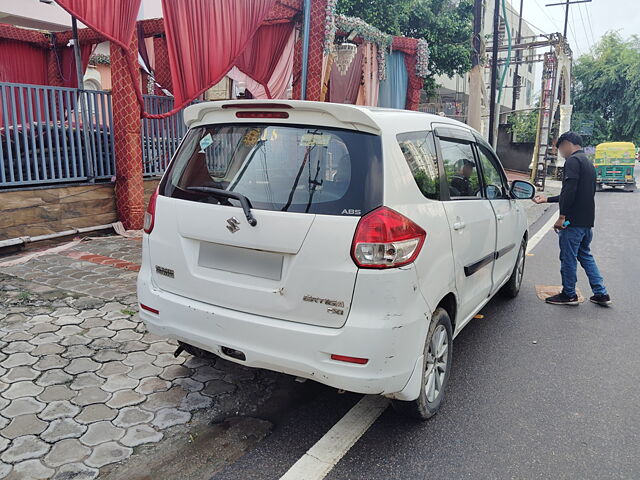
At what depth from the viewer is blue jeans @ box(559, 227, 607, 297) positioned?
17.6 ft

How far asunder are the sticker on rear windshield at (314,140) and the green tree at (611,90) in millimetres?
36836

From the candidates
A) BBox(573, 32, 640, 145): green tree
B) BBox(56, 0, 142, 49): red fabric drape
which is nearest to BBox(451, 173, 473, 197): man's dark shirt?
BBox(56, 0, 142, 49): red fabric drape

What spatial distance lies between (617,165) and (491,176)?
20807mm

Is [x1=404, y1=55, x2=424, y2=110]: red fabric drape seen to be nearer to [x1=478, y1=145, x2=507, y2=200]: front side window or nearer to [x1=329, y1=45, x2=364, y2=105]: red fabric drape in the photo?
[x1=329, y1=45, x2=364, y2=105]: red fabric drape

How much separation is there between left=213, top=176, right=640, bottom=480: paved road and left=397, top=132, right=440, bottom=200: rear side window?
4.53ft

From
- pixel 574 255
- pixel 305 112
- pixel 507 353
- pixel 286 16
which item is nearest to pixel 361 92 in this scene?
pixel 286 16

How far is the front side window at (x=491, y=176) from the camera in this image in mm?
4273

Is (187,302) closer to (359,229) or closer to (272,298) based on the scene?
(272,298)

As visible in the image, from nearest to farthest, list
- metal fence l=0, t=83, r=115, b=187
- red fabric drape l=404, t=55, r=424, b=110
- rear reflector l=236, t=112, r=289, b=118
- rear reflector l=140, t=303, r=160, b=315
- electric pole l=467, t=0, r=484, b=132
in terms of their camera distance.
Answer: rear reflector l=236, t=112, r=289, b=118 < rear reflector l=140, t=303, r=160, b=315 < metal fence l=0, t=83, r=115, b=187 < red fabric drape l=404, t=55, r=424, b=110 < electric pole l=467, t=0, r=484, b=132

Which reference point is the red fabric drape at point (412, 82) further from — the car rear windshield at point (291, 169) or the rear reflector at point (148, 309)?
the rear reflector at point (148, 309)

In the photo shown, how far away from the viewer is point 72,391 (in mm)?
3217

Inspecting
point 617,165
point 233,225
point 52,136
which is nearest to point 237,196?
point 233,225

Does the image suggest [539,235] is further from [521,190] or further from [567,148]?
[521,190]

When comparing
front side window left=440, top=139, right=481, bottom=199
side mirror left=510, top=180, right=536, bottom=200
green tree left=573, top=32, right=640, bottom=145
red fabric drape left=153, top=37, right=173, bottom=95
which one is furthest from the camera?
green tree left=573, top=32, right=640, bottom=145
